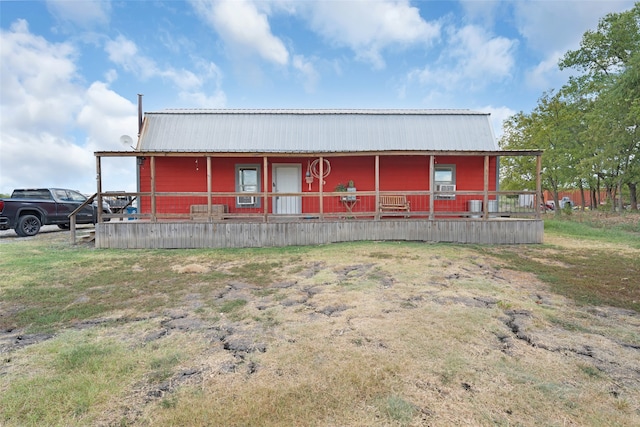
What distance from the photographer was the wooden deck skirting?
933 cm

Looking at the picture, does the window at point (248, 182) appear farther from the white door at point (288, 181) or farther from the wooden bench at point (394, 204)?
the wooden bench at point (394, 204)

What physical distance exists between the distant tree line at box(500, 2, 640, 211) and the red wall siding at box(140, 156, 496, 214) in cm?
844

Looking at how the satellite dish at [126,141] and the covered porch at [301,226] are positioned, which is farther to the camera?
the satellite dish at [126,141]

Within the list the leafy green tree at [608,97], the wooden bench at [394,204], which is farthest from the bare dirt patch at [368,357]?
the leafy green tree at [608,97]

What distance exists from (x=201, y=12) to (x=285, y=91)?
6.81 m

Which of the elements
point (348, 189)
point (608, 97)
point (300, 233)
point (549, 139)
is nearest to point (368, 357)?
point (300, 233)

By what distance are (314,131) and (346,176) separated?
2.17 metres

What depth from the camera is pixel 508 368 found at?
8.61ft

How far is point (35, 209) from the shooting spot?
12.1 metres

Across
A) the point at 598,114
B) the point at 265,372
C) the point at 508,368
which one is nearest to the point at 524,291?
the point at 508,368

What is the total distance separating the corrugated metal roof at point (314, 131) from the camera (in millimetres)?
11930

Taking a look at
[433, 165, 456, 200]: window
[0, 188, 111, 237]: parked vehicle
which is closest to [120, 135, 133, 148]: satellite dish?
[0, 188, 111, 237]: parked vehicle

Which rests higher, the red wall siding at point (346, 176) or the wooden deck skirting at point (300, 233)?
the red wall siding at point (346, 176)

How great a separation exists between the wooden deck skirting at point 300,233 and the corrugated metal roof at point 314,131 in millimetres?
3358
